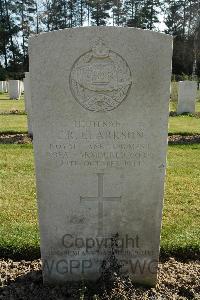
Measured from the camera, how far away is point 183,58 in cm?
4262

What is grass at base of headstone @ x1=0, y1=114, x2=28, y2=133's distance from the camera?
1128 centimetres

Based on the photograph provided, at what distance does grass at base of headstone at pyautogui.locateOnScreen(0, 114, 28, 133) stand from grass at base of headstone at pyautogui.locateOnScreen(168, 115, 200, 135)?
4.30m

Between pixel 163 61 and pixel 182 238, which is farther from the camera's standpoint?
pixel 182 238

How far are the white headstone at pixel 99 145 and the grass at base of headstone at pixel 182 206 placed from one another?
724mm

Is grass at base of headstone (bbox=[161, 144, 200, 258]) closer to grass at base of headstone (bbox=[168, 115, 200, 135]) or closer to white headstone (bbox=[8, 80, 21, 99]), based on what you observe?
grass at base of headstone (bbox=[168, 115, 200, 135])

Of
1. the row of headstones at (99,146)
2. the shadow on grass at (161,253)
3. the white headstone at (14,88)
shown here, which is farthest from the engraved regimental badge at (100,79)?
the white headstone at (14,88)

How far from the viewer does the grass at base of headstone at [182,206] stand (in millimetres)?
4078

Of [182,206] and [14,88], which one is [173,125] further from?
[14,88]

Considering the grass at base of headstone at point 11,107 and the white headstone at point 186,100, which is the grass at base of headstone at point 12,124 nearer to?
the grass at base of headstone at point 11,107

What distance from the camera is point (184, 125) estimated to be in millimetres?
12711

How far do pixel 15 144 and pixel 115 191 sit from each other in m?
6.64

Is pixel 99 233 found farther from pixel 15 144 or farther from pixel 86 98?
pixel 15 144

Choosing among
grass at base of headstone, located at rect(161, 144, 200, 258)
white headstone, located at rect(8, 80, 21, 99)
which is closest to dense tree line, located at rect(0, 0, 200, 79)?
white headstone, located at rect(8, 80, 21, 99)

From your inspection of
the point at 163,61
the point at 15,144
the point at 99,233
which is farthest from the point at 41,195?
the point at 15,144
